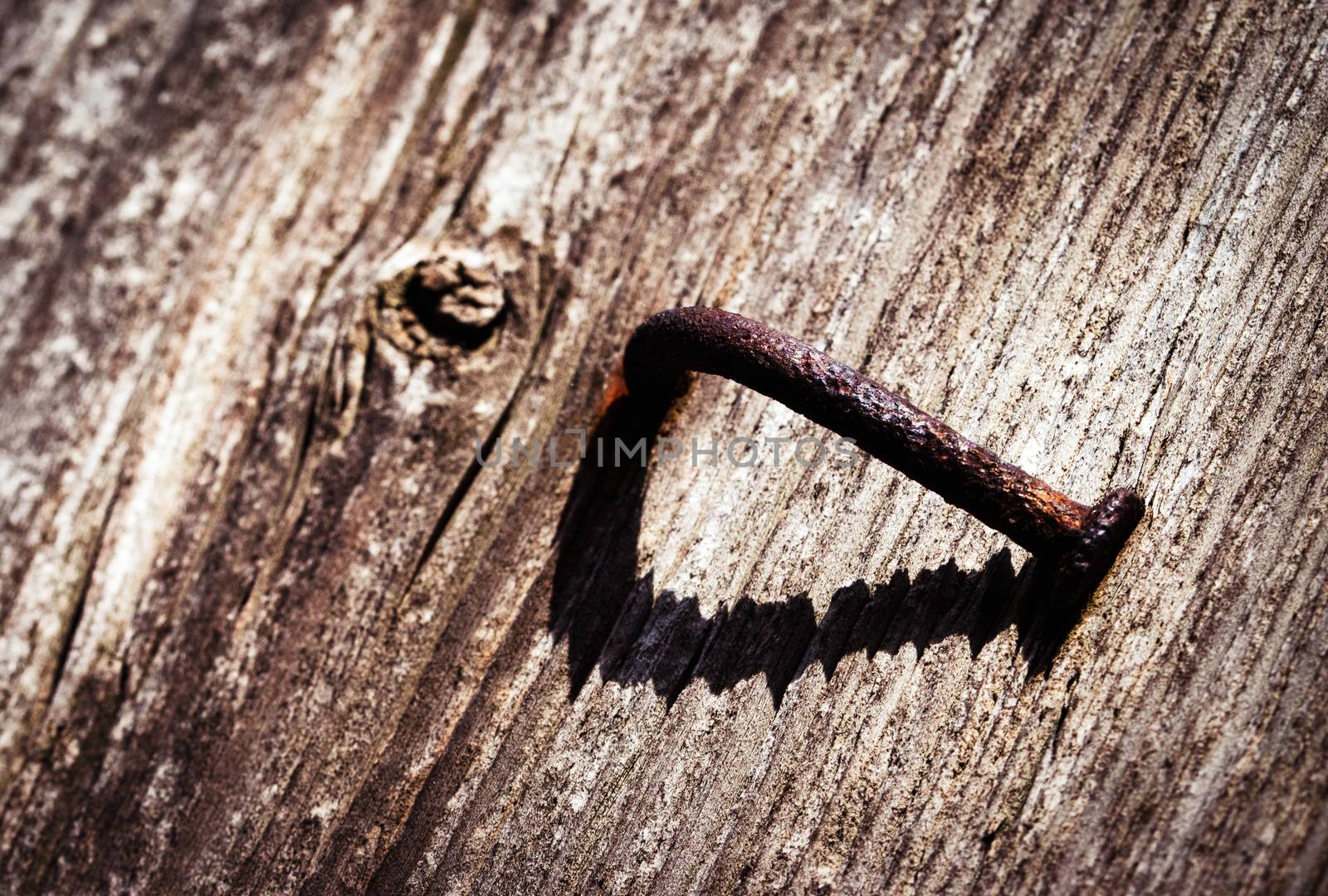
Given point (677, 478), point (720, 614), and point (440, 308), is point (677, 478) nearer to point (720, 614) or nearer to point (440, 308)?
point (720, 614)

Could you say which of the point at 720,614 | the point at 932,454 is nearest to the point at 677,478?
the point at 720,614

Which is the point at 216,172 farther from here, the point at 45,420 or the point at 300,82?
the point at 45,420

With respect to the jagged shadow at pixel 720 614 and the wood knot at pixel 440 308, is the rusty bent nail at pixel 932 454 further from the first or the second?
the wood knot at pixel 440 308

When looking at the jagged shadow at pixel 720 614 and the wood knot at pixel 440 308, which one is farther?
the wood knot at pixel 440 308

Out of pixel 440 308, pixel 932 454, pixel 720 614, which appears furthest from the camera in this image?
pixel 440 308

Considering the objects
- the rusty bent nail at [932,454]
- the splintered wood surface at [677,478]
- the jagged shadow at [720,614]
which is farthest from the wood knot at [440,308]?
the rusty bent nail at [932,454]

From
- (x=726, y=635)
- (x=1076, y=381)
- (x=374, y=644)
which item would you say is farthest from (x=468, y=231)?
(x=1076, y=381)

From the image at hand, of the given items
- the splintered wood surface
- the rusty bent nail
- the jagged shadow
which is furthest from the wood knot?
the rusty bent nail

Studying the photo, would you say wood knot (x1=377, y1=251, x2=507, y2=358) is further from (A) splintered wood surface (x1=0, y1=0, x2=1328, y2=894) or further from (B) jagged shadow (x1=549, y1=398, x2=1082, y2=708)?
(B) jagged shadow (x1=549, y1=398, x2=1082, y2=708)
